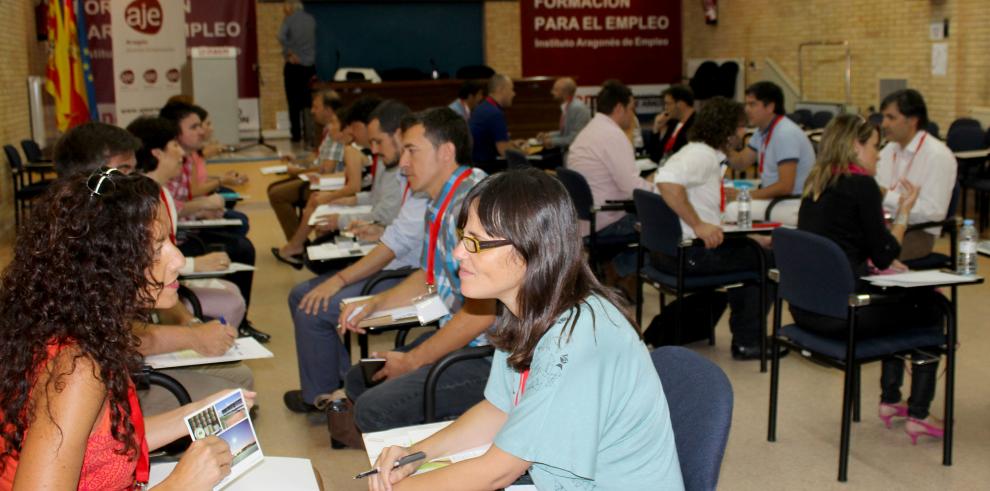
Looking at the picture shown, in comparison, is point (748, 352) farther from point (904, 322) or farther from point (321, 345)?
point (321, 345)

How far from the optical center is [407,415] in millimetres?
2938

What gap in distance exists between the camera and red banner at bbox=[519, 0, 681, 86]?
55.7 feet

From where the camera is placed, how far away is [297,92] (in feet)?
48.4

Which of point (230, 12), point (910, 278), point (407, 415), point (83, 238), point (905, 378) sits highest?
point (230, 12)

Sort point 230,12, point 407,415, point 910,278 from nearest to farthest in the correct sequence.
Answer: point 407,415
point 910,278
point 230,12

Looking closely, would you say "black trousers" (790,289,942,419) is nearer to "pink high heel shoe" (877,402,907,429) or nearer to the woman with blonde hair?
the woman with blonde hair

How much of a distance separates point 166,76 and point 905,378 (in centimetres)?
1056

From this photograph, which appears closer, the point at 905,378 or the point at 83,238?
Answer: the point at 83,238

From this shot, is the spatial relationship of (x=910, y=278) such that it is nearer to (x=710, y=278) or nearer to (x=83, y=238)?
(x=710, y=278)

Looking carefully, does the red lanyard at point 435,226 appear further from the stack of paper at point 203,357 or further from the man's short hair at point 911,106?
the man's short hair at point 911,106

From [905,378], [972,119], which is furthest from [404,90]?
[905,378]

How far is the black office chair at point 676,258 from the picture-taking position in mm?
4656

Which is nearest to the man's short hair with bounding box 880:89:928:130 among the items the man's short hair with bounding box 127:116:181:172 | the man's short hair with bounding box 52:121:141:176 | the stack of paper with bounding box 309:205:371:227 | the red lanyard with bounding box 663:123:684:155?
the red lanyard with bounding box 663:123:684:155

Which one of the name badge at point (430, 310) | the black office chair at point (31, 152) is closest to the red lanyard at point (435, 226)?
the name badge at point (430, 310)
